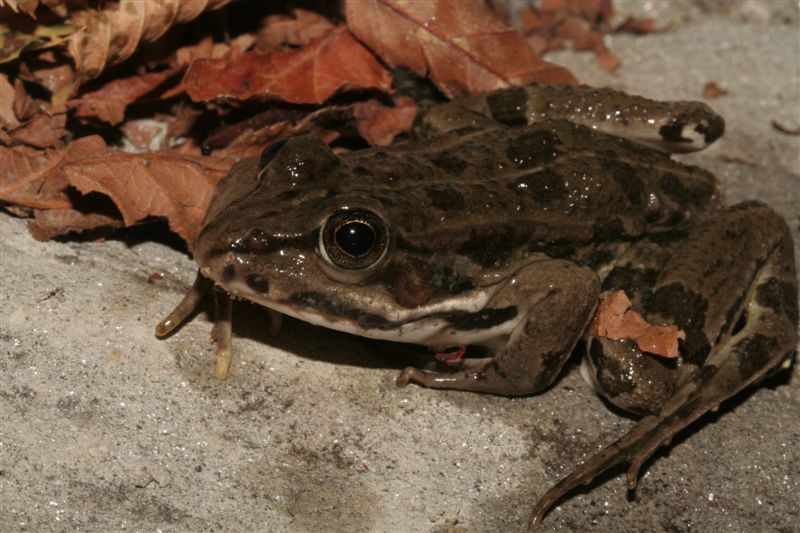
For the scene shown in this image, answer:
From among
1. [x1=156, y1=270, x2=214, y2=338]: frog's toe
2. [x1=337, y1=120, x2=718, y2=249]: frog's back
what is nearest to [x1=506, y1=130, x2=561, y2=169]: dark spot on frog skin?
[x1=337, y1=120, x2=718, y2=249]: frog's back

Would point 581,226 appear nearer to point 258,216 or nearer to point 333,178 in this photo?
point 333,178

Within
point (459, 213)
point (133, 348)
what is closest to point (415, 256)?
point (459, 213)

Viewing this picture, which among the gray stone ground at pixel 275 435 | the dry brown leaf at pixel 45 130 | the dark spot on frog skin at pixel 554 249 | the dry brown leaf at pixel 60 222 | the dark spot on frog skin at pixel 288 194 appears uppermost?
the dark spot on frog skin at pixel 288 194

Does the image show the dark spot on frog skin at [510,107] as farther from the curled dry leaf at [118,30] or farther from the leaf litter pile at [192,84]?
the curled dry leaf at [118,30]

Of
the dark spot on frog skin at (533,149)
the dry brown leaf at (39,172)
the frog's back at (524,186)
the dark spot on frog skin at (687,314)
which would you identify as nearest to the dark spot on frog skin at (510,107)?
the frog's back at (524,186)

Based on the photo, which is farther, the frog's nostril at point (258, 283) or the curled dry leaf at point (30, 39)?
the curled dry leaf at point (30, 39)

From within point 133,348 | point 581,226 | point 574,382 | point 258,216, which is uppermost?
point 258,216

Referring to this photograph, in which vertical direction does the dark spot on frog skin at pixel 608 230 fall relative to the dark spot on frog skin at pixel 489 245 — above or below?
below

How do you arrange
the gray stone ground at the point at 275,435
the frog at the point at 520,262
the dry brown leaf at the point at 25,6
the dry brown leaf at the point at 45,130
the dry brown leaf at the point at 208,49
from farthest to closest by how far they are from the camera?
the dry brown leaf at the point at 208,49, the dry brown leaf at the point at 25,6, the dry brown leaf at the point at 45,130, the frog at the point at 520,262, the gray stone ground at the point at 275,435

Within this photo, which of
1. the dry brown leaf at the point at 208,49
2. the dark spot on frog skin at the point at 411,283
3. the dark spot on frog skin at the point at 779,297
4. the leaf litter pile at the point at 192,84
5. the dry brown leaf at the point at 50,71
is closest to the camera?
the dark spot on frog skin at the point at 411,283
